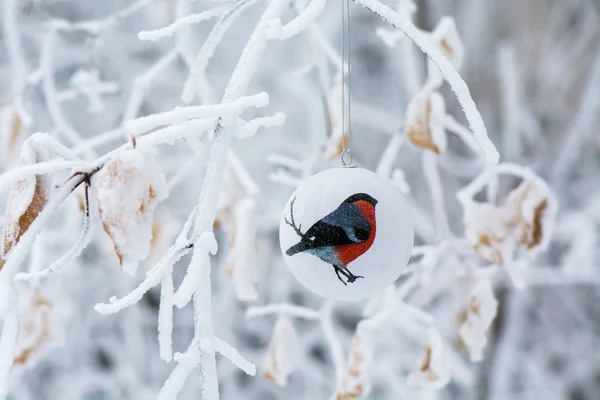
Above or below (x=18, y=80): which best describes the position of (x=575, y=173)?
below

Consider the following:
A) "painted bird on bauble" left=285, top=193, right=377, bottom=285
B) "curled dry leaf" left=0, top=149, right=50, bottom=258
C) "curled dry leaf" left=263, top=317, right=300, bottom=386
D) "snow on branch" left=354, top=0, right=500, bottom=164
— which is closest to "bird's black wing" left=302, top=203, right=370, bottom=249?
"painted bird on bauble" left=285, top=193, right=377, bottom=285

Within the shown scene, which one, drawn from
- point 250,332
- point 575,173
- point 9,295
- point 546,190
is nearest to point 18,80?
point 9,295

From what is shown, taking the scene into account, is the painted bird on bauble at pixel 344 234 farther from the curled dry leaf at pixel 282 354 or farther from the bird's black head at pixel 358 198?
the curled dry leaf at pixel 282 354

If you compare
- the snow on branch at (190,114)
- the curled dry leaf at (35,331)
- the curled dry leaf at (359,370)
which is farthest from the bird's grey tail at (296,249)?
the curled dry leaf at (35,331)

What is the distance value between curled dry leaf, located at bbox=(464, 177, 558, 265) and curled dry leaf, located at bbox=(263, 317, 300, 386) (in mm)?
324

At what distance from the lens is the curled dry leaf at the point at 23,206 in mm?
455

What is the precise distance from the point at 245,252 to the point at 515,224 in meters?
0.37

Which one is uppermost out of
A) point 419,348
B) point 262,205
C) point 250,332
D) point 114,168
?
point 262,205

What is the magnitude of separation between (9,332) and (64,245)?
4.50 feet

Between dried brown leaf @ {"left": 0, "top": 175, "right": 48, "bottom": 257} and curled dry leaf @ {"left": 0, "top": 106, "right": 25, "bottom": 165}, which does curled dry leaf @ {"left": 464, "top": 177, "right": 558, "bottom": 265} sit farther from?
curled dry leaf @ {"left": 0, "top": 106, "right": 25, "bottom": 165}

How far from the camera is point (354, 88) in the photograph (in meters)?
1.85

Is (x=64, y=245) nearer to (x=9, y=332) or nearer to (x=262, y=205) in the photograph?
(x=262, y=205)

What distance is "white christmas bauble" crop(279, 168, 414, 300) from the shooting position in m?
0.56

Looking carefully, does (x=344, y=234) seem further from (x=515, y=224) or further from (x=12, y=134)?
(x=12, y=134)
